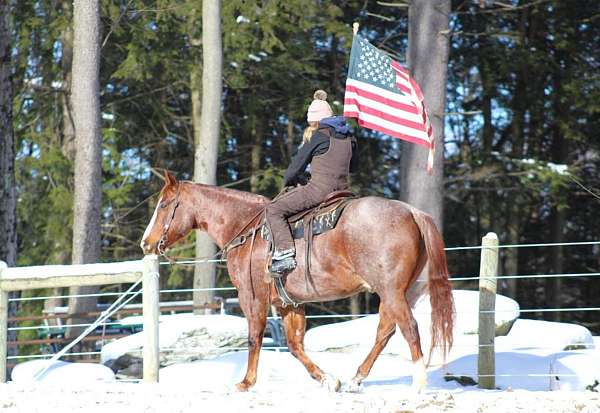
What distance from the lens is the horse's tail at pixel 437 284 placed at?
303 inches

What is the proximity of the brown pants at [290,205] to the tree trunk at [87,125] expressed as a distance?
18.0 feet

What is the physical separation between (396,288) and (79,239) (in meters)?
6.97

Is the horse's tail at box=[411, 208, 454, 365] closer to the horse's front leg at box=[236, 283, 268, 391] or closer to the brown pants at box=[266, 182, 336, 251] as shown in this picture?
the brown pants at box=[266, 182, 336, 251]

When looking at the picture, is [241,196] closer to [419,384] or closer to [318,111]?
[318,111]

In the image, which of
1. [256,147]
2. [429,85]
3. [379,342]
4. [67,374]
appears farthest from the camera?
[256,147]

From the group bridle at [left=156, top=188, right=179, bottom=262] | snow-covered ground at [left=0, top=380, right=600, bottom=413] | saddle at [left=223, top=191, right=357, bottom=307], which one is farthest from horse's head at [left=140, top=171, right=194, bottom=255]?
snow-covered ground at [left=0, top=380, right=600, bottom=413]

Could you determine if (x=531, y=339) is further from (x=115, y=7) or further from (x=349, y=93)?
(x=115, y=7)

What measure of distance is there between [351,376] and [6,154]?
6.77 meters

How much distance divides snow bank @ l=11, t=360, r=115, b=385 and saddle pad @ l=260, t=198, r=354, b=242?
10.5 feet

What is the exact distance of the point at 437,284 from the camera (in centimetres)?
780

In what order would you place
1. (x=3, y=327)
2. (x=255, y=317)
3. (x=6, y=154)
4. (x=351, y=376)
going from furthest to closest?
(x=6, y=154) → (x=351, y=376) → (x=3, y=327) → (x=255, y=317)

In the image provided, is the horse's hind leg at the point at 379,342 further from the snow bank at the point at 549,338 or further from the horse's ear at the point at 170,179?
the snow bank at the point at 549,338

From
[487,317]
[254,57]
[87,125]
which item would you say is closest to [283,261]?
[487,317]

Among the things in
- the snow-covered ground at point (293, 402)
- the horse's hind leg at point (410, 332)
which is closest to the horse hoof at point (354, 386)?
the snow-covered ground at point (293, 402)
